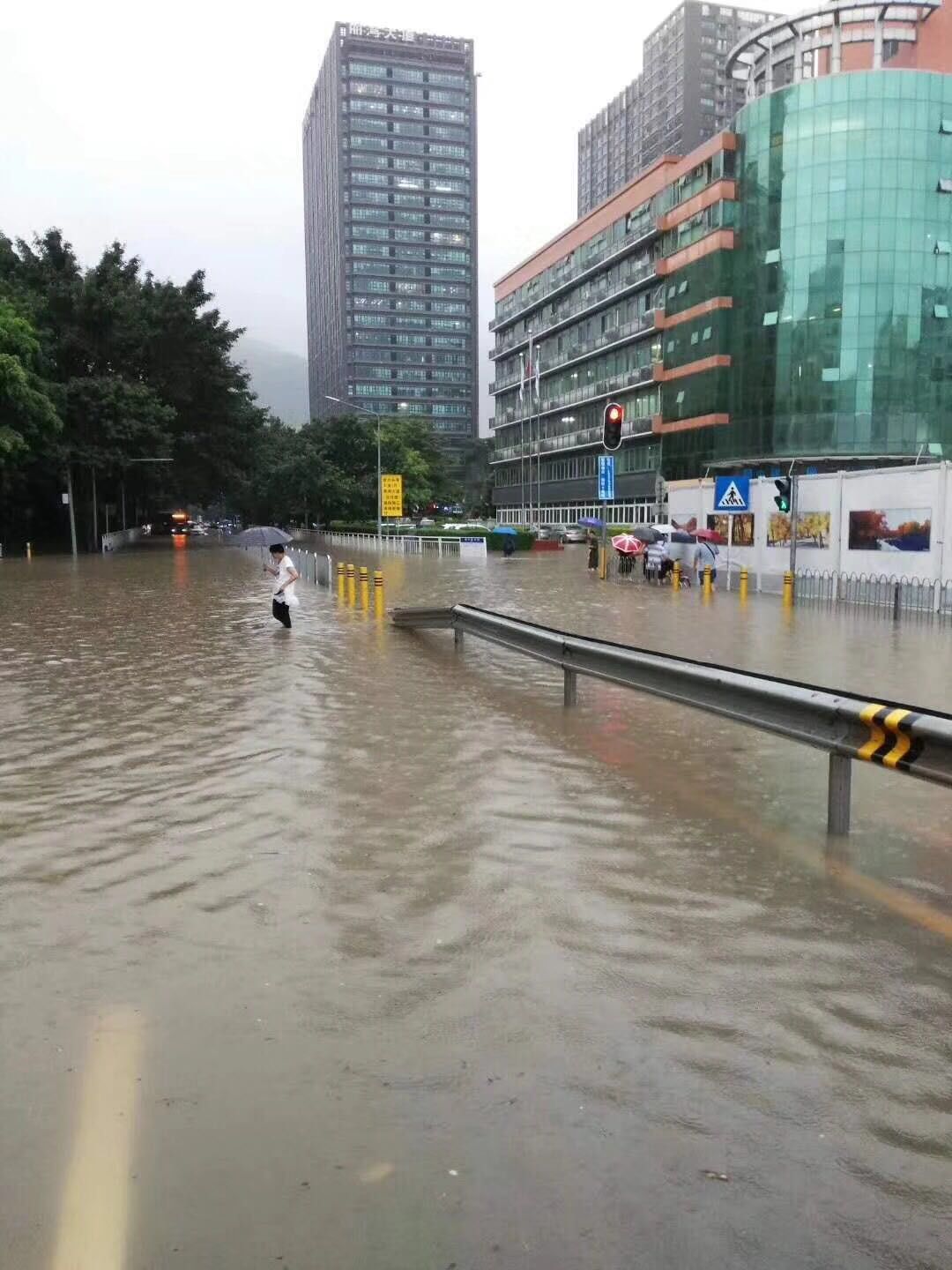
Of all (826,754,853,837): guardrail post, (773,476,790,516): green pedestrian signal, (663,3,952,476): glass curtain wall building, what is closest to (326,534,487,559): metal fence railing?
(663,3,952,476): glass curtain wall building

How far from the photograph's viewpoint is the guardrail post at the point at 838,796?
5902mm

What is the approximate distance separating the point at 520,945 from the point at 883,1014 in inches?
58.9

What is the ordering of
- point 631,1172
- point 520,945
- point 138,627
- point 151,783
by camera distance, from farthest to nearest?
point 138,627
point 151,783
point 520,945
point 631,1172

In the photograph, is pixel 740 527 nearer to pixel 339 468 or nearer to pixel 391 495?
pixel 391 495

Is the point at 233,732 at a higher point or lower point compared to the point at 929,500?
lower

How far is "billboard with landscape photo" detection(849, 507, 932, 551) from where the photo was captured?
2073cm

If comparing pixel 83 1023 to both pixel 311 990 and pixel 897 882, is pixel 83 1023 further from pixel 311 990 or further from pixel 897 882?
pixel 897 882

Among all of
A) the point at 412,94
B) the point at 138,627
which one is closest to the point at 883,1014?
the point at 138,627

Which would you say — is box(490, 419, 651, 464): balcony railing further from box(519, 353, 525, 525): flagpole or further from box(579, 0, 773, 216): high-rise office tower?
box(579, 0, 773, 216): high-rise office tower

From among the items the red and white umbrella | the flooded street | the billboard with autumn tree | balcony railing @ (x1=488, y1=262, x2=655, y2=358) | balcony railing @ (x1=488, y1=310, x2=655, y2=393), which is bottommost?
the flooded street

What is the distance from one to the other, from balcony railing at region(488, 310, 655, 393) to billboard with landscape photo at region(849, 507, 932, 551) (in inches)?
2284

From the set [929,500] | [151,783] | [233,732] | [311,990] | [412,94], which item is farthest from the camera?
[412,94]

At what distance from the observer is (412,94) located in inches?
7037

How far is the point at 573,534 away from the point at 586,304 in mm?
27541
